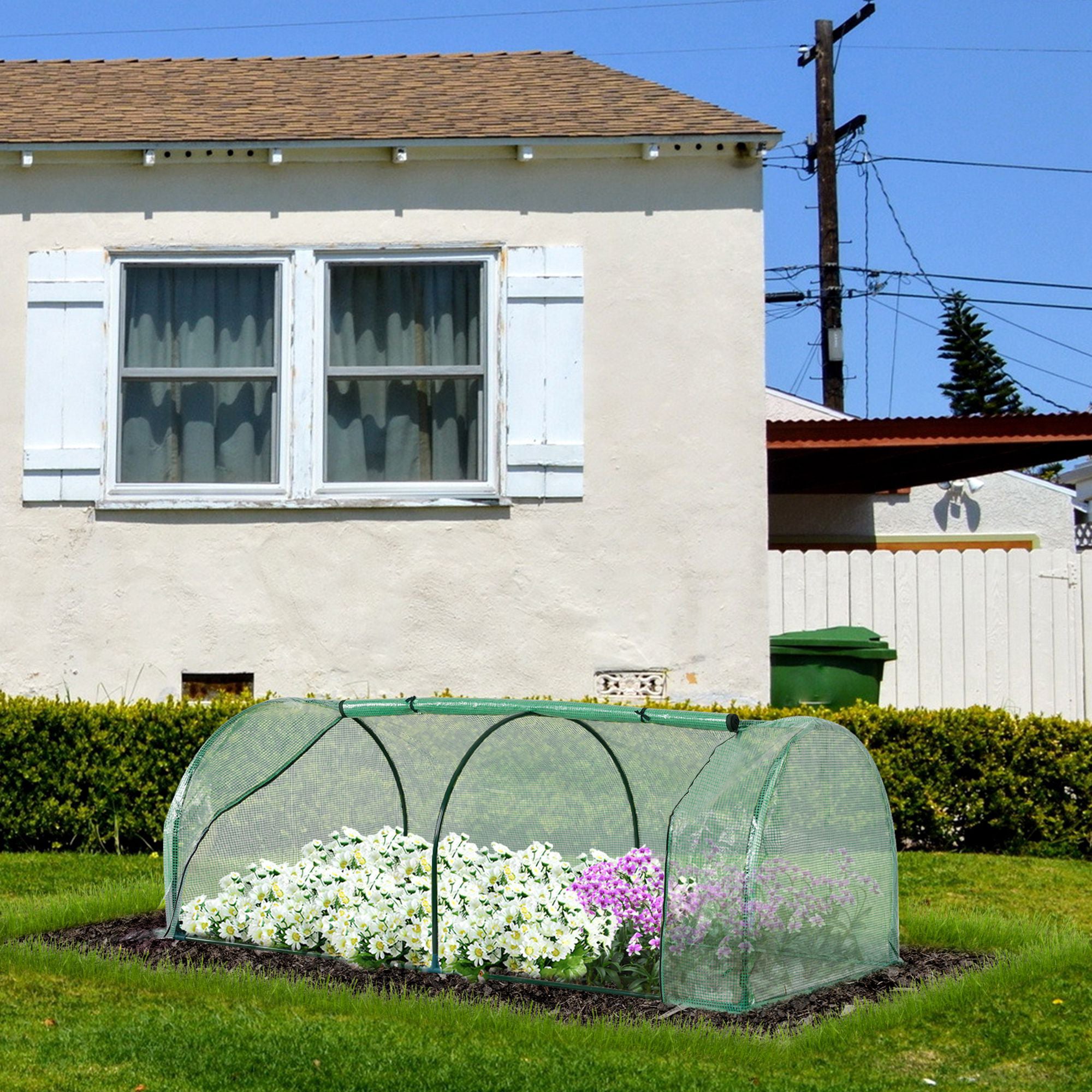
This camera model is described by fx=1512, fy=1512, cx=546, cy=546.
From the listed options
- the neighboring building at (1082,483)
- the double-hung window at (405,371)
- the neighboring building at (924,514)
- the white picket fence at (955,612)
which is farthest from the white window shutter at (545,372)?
the neighboring building at (1082,483)

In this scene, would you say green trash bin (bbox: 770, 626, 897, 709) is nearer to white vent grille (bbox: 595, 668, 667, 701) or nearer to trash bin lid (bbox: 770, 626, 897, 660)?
trash bin lid (bbox: 770, 626, 897, 660)

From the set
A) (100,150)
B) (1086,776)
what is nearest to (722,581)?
(1086,776)

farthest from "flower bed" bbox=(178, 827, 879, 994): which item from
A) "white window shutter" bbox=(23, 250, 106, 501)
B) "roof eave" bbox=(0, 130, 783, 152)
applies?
"roof eave" bbox=(0, 130, 783, 152)

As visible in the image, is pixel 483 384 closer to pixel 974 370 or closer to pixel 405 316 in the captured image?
pixel 405 316

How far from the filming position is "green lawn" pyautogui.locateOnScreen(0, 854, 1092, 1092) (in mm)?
4676

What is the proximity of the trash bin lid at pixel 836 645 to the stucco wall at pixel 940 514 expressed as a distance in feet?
22.2

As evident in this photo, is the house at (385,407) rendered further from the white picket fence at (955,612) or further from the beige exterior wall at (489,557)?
the white picket fence at (955,612)

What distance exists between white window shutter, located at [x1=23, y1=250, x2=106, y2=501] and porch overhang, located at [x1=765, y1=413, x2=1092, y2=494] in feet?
15.1

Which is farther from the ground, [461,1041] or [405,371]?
[405,371]

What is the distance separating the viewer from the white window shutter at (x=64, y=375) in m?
9.59

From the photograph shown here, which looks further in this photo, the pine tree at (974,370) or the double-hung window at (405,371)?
the pine tree at (974,370)

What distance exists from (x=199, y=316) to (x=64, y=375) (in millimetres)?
930

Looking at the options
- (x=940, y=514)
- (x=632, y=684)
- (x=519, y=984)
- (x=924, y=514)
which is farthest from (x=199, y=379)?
(x=940, y=514)

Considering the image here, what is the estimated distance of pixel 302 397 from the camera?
961 cm
